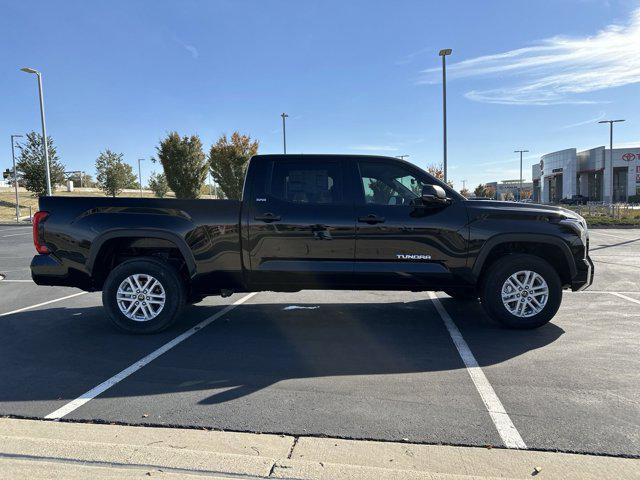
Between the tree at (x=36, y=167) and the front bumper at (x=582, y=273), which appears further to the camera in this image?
the tree at (x=36, y=167)

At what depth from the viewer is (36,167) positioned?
3591cm

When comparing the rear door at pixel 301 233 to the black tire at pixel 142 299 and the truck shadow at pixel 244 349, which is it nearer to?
the truck shadow at pixel 244 349

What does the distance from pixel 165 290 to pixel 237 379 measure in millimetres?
1788

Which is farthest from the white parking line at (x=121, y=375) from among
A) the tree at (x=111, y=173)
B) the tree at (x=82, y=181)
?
the tree at (x=82, y=181)

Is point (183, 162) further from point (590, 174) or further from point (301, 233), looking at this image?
point (590, 174)

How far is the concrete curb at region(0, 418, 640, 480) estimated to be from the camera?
265 centimetres

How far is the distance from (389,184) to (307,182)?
3.00 ft

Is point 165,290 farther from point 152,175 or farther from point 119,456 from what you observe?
point 152,175

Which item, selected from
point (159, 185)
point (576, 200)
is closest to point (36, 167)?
point (159, 185)

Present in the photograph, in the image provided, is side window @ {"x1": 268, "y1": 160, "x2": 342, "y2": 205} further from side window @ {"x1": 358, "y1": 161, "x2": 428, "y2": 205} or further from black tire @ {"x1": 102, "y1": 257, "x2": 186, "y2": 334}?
black tire @ {"x1": 102, "y1": 257, "x2": 186, "y2": 334}

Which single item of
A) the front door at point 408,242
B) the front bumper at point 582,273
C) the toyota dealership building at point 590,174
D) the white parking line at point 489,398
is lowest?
the white parking line at point 489,398

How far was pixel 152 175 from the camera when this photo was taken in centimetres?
6241

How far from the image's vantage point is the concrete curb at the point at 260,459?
265 cm

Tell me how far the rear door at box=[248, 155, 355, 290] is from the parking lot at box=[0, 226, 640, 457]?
0.67 metres
